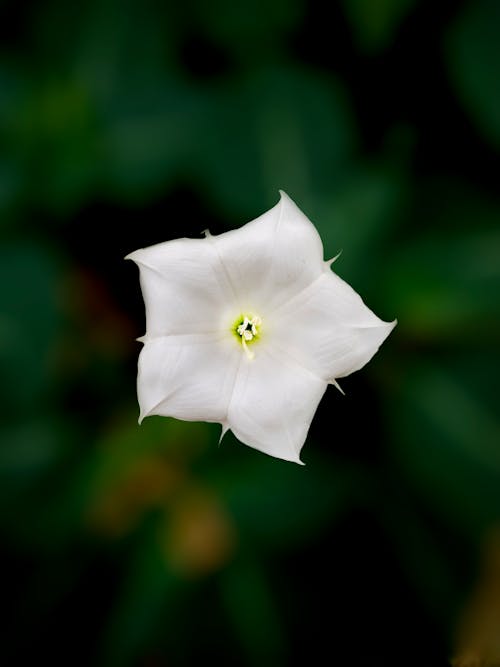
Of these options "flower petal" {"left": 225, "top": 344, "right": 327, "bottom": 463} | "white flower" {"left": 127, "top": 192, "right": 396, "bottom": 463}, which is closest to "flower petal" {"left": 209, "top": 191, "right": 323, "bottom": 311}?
"white flower" {"left": 127, "top": 192, "right": 396, "bottom": 463}

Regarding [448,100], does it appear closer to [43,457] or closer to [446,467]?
[446,467]

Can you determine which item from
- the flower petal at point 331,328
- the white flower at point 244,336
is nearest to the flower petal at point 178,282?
the white flower at point 244,336

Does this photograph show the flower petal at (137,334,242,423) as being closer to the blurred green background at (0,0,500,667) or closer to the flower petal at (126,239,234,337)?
the flower petal at (126,239,234,337)

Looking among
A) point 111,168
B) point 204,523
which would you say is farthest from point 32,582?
point 111,168

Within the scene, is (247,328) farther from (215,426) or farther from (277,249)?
(215,426)

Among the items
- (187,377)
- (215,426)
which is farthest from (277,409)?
(215,426)

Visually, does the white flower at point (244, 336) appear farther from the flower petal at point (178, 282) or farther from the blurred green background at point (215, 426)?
the blurred green background at point (215, 426)
